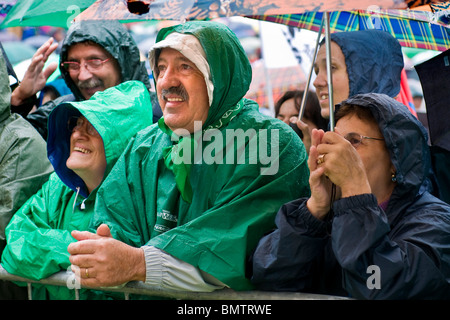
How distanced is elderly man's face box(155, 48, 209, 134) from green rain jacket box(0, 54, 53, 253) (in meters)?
1.26

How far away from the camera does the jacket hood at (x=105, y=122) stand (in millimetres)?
3705

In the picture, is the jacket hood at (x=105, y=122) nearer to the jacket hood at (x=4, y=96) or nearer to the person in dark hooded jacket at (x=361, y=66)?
the jacket hood at (x=4, y=96)

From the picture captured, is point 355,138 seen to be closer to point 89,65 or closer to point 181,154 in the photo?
point 181,154

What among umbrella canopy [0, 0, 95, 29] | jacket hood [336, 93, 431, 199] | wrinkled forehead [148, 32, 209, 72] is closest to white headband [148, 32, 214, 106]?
wrinkled forehead [148, 32, 209, 72]

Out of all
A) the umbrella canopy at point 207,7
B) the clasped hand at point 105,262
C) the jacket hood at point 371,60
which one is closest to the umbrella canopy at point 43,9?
the umbrella canopy at point 207,7

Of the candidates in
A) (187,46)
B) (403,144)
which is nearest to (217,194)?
(187,46)

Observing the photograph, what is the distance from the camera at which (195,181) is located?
3.14 metres

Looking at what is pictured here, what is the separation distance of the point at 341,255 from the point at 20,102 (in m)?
3.13

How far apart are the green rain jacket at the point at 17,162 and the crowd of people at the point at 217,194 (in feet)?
0.03

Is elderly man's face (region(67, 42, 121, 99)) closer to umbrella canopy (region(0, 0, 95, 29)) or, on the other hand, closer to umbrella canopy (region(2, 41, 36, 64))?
umbrella canopy (region(0, 0, 95, 29))

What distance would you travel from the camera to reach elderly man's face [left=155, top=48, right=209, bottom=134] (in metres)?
3.23

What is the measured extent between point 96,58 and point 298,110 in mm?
1530

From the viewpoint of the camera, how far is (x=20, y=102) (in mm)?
Answer: 4848
